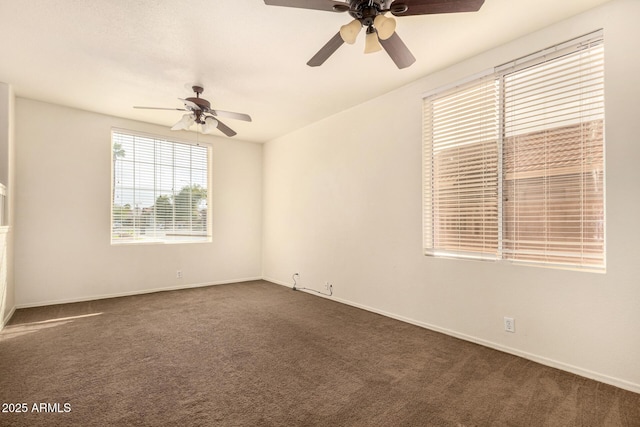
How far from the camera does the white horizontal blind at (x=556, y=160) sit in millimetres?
2469

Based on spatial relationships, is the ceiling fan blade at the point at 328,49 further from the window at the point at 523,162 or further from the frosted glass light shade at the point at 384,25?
the window at the point at 523,162

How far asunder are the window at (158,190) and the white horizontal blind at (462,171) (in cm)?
412

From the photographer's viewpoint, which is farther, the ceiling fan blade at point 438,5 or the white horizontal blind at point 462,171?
the white horizontal blind at point 462,171

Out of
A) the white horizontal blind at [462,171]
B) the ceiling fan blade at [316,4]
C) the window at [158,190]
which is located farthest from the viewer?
the window at [158,190]

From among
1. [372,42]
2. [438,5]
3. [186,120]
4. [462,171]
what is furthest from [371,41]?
[186,120]

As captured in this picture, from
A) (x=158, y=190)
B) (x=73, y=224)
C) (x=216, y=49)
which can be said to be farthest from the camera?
(x=158, y=190)

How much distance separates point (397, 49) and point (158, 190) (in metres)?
4.58

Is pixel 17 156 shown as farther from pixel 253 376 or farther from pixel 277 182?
pixel 253 376

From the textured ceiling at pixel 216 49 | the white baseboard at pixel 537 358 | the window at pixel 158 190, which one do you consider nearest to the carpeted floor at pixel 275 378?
the white baseboard at pixel 537 358

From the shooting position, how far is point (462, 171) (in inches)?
130

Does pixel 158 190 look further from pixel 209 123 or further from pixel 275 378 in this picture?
pixel 275 378

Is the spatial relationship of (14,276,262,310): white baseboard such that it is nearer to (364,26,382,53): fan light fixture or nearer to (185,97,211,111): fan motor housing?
(185,97,211,111): fan motor housing

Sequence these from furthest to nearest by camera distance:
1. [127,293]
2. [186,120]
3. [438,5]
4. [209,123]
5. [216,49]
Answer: [127,293]
[209,123]
[186,120]
[216,49]
[438,5]

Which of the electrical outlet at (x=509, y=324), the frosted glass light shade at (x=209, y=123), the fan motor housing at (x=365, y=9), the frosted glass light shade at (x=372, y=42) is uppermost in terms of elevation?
the fan motor housing at (x=365, y=9)
